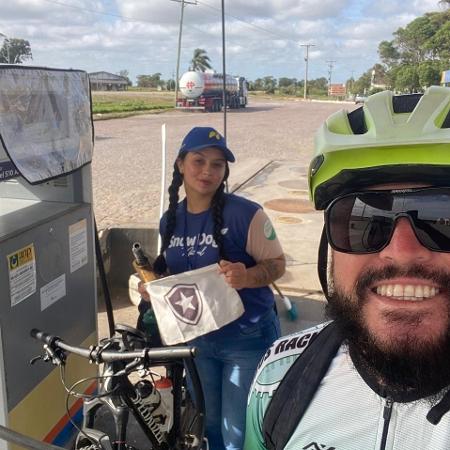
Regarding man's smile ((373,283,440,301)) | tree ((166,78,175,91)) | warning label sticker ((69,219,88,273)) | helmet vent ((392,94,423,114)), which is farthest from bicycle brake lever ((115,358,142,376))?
tree ((166,78,175,91))

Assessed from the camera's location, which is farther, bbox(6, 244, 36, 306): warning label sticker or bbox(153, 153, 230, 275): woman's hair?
bbox(153, 153, 230, 275): woman's hair

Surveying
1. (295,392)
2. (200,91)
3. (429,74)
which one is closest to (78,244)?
(295,392)

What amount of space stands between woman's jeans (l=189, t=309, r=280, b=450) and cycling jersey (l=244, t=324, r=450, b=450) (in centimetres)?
116

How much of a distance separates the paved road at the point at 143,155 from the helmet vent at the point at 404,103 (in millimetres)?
4846

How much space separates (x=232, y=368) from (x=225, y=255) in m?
0.57

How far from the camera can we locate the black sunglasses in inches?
51.2

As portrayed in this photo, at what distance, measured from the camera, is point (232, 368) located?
2668 mm

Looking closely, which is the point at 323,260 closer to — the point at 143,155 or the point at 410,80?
the point at 143,155

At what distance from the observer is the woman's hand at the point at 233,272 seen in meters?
2.49

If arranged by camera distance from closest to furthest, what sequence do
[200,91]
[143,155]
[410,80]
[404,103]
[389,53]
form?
[404,103] < [143,155] < [200,91] < [410,80] < [389,53]

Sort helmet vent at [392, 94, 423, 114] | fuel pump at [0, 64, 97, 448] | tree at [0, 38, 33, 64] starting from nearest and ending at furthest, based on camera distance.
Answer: helmet vent at [392, 94, 423, 114], fuel pump at [0, 64, 97, 448], tree at [0, 38, 33, 64]

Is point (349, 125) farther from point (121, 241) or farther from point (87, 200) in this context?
point (121, 241)

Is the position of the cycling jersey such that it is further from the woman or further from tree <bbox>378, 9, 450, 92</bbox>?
tree <bbox>378, 9, 450, 92</bbox>

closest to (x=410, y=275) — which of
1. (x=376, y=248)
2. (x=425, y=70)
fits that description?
(x=376, y=248)
